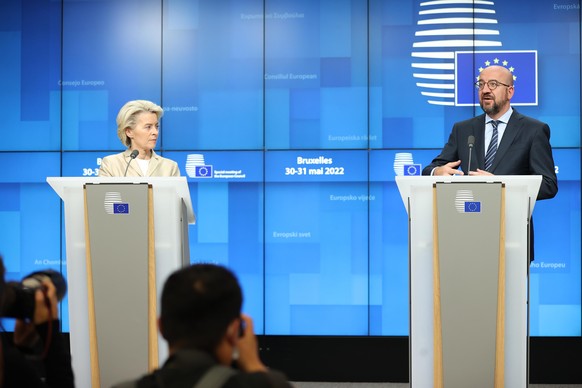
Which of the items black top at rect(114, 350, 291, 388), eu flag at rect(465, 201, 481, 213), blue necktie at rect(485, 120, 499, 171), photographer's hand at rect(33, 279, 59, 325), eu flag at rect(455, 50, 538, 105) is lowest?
black top at rect(114, 350, 291, 388)

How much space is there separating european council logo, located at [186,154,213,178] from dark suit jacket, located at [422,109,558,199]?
2.22m

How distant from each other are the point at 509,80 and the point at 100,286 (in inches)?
99.4

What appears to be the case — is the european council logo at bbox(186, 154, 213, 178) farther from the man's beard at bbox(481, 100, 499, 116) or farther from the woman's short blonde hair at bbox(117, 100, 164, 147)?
the man's beard at bbox(481, 100, 499, 116)

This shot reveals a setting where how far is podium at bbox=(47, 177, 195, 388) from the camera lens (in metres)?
4.34

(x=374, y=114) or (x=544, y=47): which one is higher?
(x=544, y=47)

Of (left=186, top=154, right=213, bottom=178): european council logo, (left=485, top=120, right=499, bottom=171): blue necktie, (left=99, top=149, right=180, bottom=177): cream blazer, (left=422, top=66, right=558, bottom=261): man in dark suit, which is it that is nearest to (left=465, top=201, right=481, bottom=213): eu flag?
(left=422, top=66, right=558, bottom=261): man in dark suit

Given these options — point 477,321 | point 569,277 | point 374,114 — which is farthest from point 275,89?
point 477,321

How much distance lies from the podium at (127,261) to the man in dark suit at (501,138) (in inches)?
58.9

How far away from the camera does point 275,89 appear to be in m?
6.79

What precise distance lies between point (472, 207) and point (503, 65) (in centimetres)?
283


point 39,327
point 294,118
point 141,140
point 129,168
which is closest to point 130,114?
point 141,140

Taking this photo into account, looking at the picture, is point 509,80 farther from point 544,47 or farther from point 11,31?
point 11,31

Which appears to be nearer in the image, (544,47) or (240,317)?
(240,317)

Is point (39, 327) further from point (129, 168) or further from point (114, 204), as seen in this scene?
point (129, 168)
